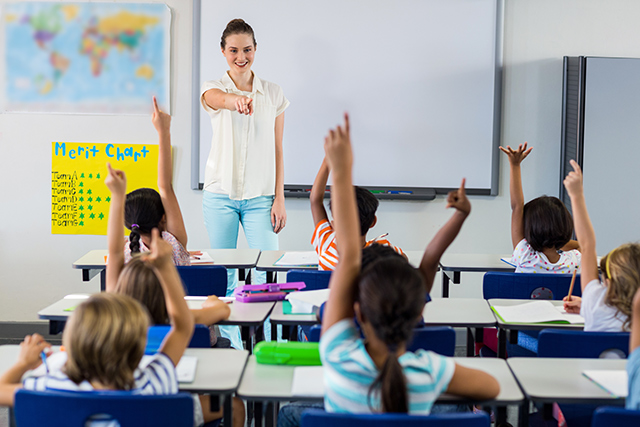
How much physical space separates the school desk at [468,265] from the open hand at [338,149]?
6.55ft

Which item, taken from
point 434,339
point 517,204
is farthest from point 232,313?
point 517,204

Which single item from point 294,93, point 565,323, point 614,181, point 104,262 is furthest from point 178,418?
point 614,181

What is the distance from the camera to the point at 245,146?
3764mm

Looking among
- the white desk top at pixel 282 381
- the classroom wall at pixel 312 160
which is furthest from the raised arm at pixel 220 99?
the white desk top at pixel 282 381

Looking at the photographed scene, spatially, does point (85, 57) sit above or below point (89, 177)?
above

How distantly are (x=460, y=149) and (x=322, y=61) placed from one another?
1.14 meters

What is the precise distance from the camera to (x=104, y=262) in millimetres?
3213

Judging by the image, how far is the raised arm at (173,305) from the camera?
1521mm

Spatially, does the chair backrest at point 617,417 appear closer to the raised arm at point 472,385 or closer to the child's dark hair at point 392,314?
the raised arm at point 472,385

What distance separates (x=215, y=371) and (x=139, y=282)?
354mm

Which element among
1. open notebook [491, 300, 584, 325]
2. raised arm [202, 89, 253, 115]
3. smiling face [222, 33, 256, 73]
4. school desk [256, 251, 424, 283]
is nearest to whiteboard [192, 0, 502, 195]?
smiling face [222, 33, 256, 73]

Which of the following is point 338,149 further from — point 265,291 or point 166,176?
point 166,176

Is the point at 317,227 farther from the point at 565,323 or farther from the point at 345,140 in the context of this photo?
the point at 345,140

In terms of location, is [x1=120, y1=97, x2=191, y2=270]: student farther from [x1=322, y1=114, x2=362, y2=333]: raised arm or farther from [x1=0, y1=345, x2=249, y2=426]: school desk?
[x1=322, y1=114, x2=362, y2=333]: raised arm
